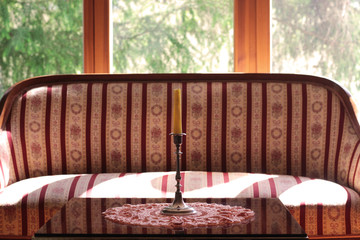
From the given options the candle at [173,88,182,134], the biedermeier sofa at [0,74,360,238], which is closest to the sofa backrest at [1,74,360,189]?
the biedermeier sofa at [0,74,360,238]

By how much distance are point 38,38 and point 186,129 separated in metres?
1.03

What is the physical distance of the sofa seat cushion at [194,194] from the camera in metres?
2.05

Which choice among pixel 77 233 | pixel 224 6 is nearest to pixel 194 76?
pixel 224 6

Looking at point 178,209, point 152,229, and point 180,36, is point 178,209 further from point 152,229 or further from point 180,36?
point 180,36

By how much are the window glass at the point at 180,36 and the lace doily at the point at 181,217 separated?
144 cm

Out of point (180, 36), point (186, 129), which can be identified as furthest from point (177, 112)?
point (180, 36)

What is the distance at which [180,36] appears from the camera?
300 centimetres

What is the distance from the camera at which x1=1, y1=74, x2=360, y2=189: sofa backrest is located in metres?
2.61

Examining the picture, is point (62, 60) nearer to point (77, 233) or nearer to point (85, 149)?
point (85, 149)

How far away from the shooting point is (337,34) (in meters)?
2.98

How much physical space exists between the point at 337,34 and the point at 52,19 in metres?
1.57

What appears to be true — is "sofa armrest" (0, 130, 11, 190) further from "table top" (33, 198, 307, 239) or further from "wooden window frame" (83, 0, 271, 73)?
"table top" (33, 198, 307, 239)

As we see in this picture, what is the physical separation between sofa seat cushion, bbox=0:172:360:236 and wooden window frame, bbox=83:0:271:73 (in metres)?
0.89

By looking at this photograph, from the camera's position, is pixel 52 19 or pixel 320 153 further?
pixel 52 19
